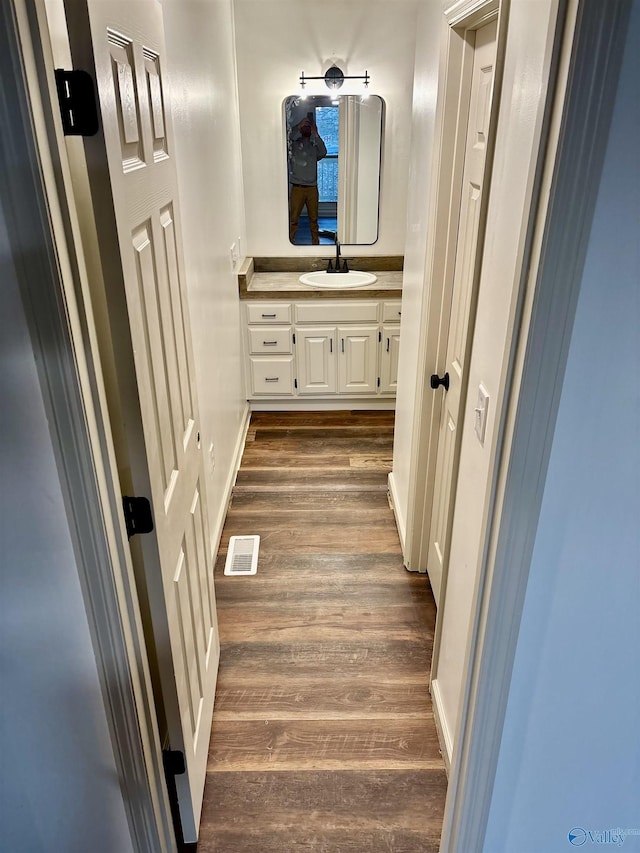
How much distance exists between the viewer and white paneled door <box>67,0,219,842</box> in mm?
1061

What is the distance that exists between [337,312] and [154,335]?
261 cm

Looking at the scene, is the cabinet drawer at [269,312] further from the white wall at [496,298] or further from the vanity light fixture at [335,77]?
the white wall at [496,298]

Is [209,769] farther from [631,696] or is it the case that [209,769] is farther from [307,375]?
[307,375]

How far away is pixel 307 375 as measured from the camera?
4.06 meters

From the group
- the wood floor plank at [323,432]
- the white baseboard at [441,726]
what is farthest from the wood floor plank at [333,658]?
the wood floor plank at [323,432]

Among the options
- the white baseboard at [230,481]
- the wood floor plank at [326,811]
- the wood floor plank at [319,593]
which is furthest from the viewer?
the white baseboard at [230,481]

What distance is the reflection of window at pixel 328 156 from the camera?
3.93m

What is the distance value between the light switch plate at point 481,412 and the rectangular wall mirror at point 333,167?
2.94 m

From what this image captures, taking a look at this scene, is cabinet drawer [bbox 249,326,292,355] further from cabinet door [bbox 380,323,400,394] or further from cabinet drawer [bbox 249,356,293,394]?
cabinet door [bbox 380,323,400,394]

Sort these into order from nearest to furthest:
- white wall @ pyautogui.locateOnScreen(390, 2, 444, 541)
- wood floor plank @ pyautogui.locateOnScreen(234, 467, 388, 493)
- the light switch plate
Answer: the light switch plate < white wall @ pyautogui.locateOnScreen(390, 2, 444, 541) < wood floor plank @ pyautogui.locateOnScreen(234, 467, 388, 493)

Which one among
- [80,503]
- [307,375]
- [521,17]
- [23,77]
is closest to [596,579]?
[80,503]

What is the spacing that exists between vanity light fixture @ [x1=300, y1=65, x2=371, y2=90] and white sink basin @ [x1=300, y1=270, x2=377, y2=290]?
114cm

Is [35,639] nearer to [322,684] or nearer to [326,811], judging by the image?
[326,811]

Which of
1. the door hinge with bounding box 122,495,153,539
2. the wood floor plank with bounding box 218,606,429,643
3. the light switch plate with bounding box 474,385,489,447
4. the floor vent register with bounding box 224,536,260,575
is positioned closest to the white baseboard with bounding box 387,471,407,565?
the wood floor plank with bounding box 218,606,429,643
